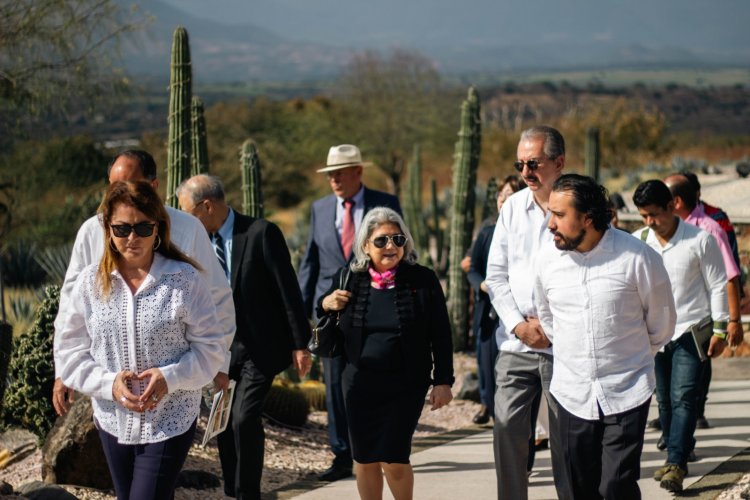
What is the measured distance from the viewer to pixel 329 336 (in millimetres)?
6066

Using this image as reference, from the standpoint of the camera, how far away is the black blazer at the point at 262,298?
6496mm

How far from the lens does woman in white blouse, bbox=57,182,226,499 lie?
4586 mm

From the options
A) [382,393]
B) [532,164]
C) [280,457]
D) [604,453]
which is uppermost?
[532,164]

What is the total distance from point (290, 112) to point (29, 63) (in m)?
48.9

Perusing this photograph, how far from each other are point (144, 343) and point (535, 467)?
3.89 metres

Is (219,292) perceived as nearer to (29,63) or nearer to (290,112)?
(29,63)

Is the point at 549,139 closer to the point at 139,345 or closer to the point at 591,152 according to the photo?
the point at 139,345

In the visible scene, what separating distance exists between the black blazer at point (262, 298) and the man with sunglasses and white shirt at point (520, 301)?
3.65ft

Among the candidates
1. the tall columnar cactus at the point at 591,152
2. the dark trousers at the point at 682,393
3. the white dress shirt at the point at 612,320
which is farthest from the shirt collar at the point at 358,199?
the tall columnar cactus at the point at 591,152

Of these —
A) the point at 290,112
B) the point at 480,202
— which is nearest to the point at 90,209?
the point at 480,202

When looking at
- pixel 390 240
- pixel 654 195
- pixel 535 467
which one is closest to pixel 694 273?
pixel 654 195

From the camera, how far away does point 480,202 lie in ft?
96.3

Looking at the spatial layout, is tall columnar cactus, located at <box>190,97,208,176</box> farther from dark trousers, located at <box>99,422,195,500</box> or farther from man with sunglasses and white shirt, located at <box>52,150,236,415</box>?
dark trousers, located at <box>99,422,195,500</box>

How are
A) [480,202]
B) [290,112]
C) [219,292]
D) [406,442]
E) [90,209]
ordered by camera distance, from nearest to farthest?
[219,292], [406,442], [90,209], [480,202], [290,112]
